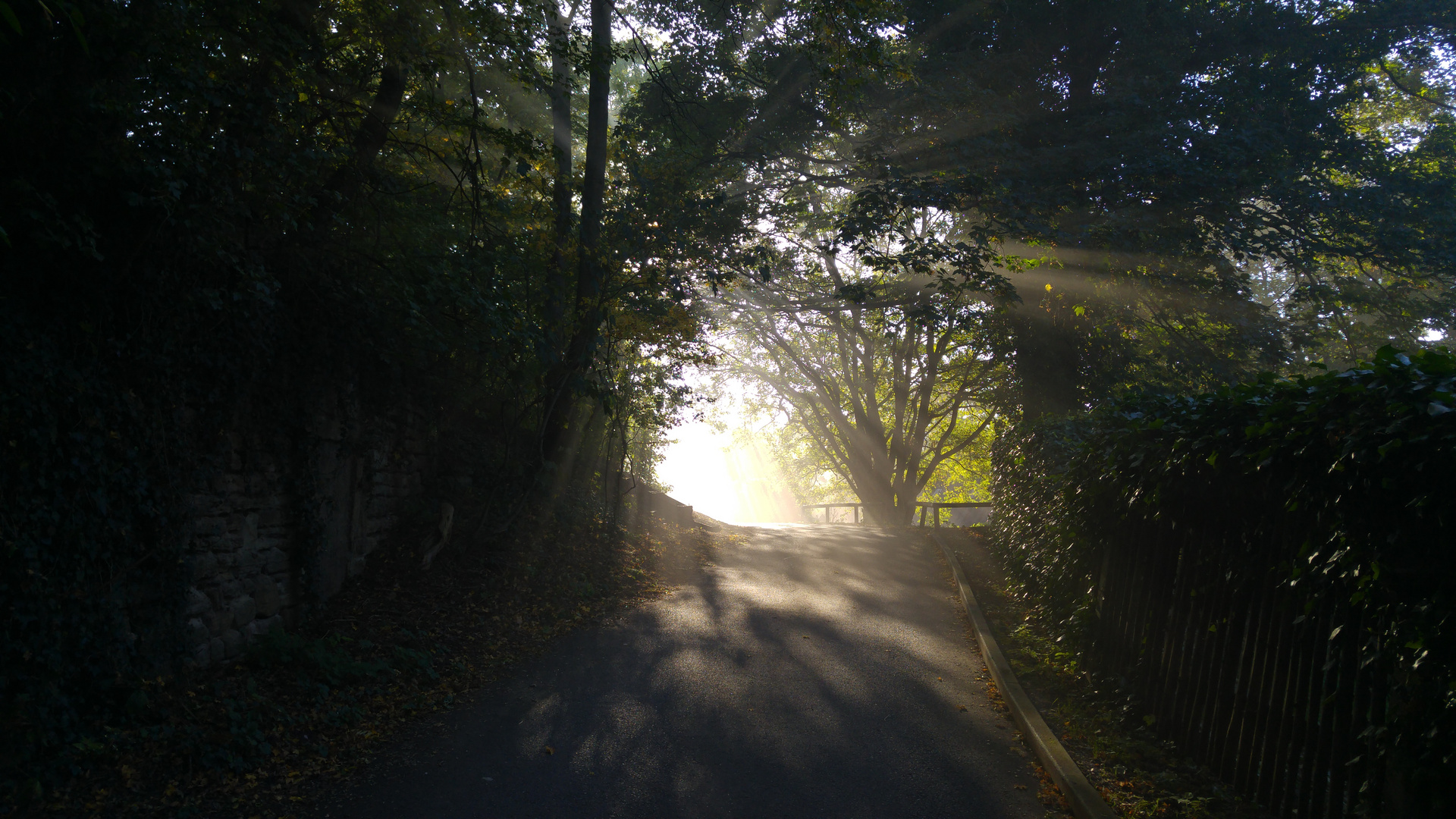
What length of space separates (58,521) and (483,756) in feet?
9.66

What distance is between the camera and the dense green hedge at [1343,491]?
3.18 meters

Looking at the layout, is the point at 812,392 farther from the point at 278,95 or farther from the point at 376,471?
the point at 278,95

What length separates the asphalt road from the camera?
4.98m

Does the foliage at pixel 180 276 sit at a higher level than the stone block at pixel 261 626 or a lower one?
higher

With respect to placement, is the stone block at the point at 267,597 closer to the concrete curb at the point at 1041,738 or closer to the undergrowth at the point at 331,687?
the undergrowth at the point at 331,687

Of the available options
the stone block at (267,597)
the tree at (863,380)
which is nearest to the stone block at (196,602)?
the stone block at (267,597)

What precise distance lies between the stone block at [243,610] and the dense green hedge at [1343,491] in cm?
705

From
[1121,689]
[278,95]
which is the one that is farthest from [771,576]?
[278,95]

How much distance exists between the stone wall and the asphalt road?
191 cm

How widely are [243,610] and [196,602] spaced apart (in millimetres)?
686

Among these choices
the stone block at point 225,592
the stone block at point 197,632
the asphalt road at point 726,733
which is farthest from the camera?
the stone block at point 225,592

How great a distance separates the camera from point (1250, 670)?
4.66 metres

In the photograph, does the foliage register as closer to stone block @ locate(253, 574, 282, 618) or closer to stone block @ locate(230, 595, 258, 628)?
stone block @ locate(253, 574, 282, 618)

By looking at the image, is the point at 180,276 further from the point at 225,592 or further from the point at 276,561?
the point at 276,561
